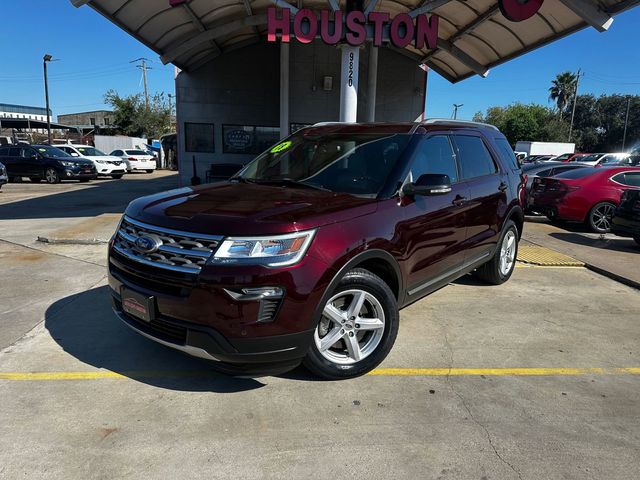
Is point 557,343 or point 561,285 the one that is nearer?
point 557,343

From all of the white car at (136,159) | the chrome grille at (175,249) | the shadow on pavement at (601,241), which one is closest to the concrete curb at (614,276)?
the shadow on pavement at (601,241)

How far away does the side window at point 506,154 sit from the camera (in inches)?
229

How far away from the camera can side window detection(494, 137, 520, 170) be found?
19.1 ft

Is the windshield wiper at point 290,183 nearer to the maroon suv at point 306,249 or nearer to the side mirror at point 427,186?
the maroon suv at point 306,249

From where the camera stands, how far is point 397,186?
372 centimetres

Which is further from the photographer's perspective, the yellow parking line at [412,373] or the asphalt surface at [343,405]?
the yellow parking line at [412,373]

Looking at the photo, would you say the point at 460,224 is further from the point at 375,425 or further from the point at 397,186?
the point at 375,425

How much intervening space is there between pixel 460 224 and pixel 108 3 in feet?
35.8

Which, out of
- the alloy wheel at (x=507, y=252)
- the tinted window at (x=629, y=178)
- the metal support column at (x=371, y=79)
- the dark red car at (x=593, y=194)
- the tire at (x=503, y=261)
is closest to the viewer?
the tire at (x=503, y=261)

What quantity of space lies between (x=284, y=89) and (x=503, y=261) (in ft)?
41.8

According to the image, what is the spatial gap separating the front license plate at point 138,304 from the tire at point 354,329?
109 centimetres

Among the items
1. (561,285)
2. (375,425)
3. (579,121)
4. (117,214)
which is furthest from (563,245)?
(579,121)

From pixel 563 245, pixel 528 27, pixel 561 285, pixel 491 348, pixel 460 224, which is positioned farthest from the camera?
pixel 528 27

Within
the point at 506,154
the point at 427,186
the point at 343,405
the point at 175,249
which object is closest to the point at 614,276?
the point at 506,154
